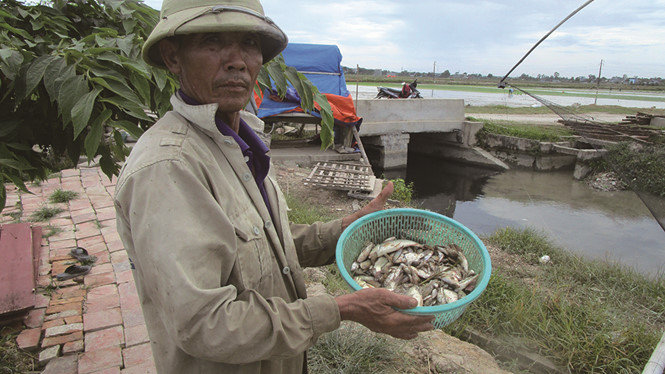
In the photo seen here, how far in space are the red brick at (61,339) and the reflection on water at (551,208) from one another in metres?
8.97

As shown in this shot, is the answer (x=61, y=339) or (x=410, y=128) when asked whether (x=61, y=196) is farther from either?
(x=410, y=128)

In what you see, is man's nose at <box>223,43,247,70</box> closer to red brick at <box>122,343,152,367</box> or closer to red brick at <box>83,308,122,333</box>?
red brick at <box>122,343,152,367</box>

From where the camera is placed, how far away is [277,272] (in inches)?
52.4

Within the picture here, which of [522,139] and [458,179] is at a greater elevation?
[522,139]

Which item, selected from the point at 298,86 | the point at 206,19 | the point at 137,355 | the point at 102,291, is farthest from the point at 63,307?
the point at 206,19

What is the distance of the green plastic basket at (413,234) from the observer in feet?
5.79

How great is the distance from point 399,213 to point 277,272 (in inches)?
41.7

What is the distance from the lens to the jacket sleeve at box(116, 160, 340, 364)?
3.21 feet

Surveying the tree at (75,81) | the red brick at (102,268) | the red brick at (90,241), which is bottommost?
the red brick at (102,268)

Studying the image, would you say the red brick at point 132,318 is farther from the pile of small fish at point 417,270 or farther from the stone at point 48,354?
the pile of small fish at point 417,270

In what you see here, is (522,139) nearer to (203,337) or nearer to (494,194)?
(494,194)

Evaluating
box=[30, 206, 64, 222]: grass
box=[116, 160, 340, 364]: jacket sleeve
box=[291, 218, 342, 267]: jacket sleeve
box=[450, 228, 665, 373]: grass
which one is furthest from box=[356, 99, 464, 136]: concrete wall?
box=[116, 160, 340, 364]: jacket sleeve

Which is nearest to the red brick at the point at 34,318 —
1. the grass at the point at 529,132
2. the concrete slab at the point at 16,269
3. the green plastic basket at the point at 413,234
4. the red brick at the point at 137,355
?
the concrete slab at the point at 16,269

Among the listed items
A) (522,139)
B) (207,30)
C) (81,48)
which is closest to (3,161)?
(81,48)
